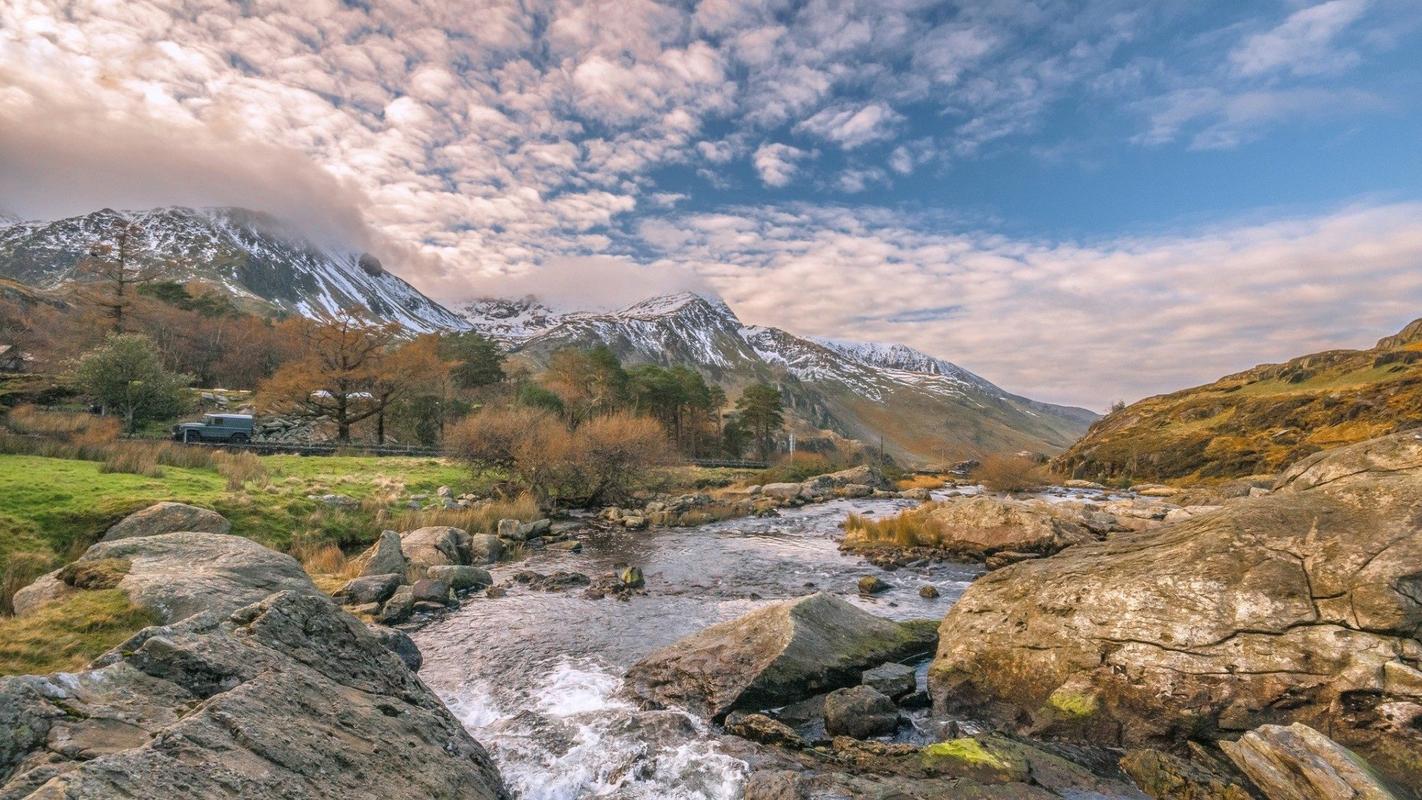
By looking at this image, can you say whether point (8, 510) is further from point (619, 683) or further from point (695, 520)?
point (695, 520)

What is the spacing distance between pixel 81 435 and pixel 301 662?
34.0 m

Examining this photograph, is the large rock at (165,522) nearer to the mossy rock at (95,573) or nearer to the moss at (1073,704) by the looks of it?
the mossy rock at (95,573)

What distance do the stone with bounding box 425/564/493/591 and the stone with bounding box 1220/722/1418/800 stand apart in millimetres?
18742

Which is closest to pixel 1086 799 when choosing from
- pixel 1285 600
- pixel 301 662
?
pixel 1285 600

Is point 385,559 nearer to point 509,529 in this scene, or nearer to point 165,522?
point 165,522

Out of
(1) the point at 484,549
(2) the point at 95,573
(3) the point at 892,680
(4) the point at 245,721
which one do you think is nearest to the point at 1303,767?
(3) the point at 892,680

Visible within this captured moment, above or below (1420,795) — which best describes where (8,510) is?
above

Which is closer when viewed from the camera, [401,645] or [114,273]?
[401,645]

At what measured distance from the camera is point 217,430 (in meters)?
41.7

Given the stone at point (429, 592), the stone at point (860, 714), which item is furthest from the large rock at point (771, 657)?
the stone at point (429, 592)

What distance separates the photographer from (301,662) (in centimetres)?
639

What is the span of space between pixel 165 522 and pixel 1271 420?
99576 mm

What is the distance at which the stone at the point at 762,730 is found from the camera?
9.51 meters

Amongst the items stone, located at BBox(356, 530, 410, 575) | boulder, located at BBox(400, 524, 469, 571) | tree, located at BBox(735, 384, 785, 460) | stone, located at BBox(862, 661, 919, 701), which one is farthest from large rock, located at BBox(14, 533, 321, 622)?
tree, located at BBox(735, 384, 785, 460)
